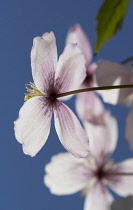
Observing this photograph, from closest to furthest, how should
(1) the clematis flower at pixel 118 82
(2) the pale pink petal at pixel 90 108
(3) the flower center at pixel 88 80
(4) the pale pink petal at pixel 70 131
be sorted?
(4) the pale pink petal at pixel 70 131 → (1) the clematis flower at pixel 118 82 → (2) the pale pink petal at pixel 90 108 → (3) the flower center at pixel 88 80

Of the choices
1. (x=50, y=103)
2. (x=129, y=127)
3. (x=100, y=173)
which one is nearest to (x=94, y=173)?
(x=100, y=173)

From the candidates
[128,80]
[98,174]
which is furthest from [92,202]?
[128,80]

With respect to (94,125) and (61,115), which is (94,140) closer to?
(94,125)

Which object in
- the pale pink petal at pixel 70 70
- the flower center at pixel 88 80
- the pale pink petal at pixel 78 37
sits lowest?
the pale pink petal at pixel 70 70

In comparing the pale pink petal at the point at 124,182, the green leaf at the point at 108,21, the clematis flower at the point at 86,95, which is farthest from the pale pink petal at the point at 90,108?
the green leaf at the point at 108,21

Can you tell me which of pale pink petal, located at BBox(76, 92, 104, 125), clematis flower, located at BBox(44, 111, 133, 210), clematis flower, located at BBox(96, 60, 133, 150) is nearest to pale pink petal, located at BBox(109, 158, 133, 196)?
clematis flower, located at BBox(44, 111, 133, 210)

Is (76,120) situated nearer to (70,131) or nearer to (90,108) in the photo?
(70,131)

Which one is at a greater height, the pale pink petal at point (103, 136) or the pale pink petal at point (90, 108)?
the pale pink petal at point (90, 108)

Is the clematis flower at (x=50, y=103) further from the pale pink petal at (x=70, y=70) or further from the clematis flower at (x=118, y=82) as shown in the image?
the clematis flower at (x=118, y=82)
